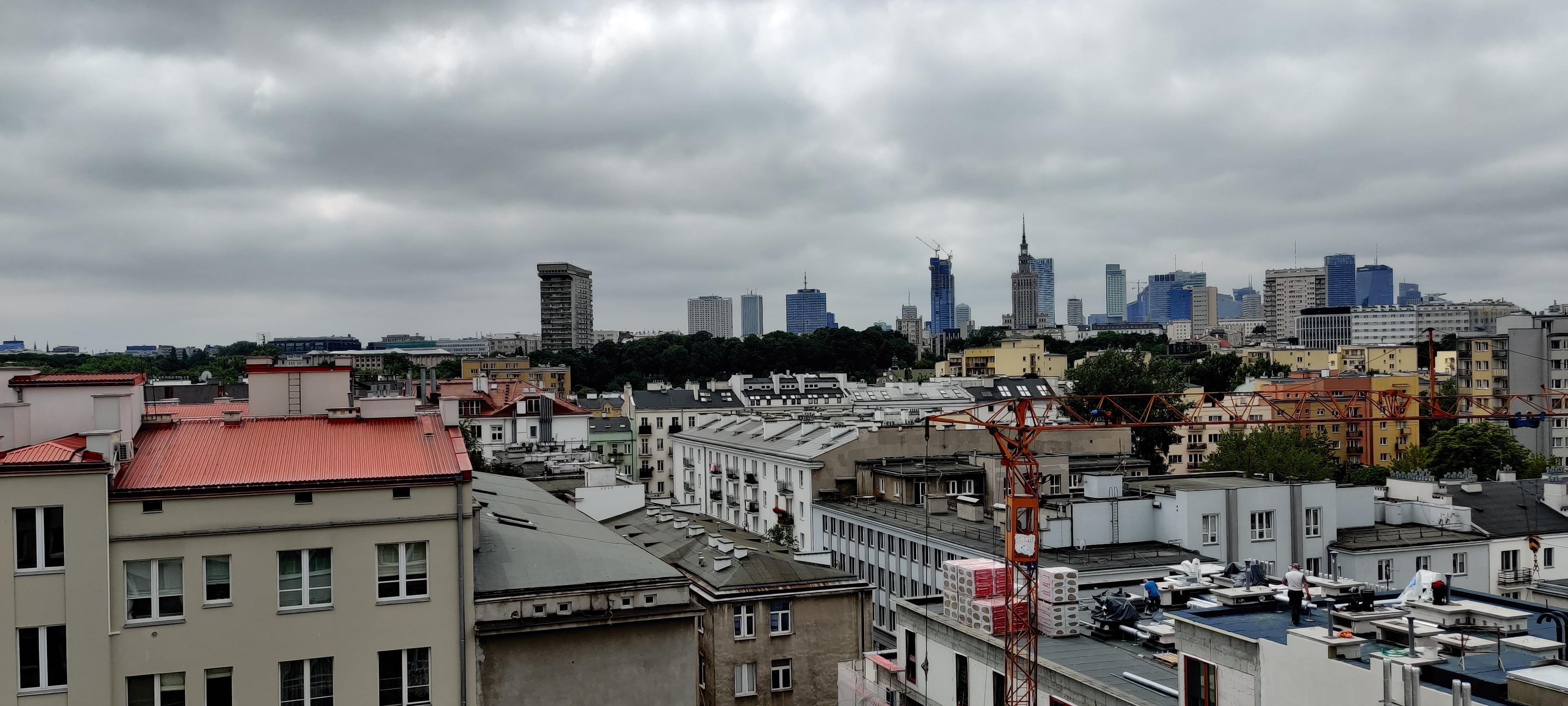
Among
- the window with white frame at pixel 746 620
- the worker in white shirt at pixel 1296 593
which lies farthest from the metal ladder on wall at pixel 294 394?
the worker in white shirt at pixel 1296 593

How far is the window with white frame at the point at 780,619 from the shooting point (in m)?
32.6

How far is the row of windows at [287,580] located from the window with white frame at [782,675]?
13.7 meters

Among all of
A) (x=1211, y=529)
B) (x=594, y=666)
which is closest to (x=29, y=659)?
(x=594, y=666)

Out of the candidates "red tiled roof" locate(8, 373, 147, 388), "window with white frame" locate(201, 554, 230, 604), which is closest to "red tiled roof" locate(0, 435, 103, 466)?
"red tiled roof" locate(8, 373, 147, 388)

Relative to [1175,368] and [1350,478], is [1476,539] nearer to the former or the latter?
[1350,478]

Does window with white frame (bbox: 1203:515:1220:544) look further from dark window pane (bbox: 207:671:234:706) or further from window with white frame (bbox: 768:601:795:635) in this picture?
dark window pane (bbox: 207:671:234:706)

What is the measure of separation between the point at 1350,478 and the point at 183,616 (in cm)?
8404

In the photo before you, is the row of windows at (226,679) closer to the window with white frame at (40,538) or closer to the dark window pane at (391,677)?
the dark window pane at (391,677)

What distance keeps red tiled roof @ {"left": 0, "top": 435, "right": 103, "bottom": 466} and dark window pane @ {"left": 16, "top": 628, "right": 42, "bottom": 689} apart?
2917mm

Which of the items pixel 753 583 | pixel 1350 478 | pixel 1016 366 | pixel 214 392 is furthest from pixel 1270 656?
pixel 1016 366

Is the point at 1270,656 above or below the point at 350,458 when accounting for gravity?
below

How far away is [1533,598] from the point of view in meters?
30.4

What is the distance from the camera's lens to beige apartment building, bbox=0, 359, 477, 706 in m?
19.4

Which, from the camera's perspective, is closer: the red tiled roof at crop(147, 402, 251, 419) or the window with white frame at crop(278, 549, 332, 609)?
the window with white frame at crop(278, 549, 332, 609)
